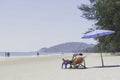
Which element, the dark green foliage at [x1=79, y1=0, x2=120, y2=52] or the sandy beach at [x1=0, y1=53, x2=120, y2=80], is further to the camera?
the dark green foliage at [x1=79, y1=0, x2=120, y2=52]

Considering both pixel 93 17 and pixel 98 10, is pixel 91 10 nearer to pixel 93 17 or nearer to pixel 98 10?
pixel 93 17

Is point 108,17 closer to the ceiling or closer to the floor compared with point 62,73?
closer to the ceiling

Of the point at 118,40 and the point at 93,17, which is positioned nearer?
the point at 118,40

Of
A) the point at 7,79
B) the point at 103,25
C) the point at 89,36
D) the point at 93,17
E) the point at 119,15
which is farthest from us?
the point at 93,17

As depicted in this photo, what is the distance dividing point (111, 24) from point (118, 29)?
3.97ft

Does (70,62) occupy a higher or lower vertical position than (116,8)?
lower

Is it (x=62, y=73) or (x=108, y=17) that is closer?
(x=62, y=73)

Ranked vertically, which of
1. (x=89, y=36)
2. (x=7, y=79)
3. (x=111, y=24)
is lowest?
(x=7, y=79)

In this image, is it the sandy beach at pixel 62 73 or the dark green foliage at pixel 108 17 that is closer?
the sandy beach at pixel 62 73

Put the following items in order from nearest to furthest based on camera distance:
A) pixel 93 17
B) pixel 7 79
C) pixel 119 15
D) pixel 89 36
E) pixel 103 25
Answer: pixel 7 79, pixel 89 36, pixel 119 15, pixel 103 25, pixel 93 17

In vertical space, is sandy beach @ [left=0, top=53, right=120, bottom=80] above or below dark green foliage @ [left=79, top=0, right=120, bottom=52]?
below

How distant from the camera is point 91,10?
50031 millimetres

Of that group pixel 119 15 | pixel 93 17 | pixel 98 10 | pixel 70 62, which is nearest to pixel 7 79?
pixel 70 62

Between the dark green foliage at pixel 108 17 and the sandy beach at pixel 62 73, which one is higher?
the dark green foliage at pixel 108 17
